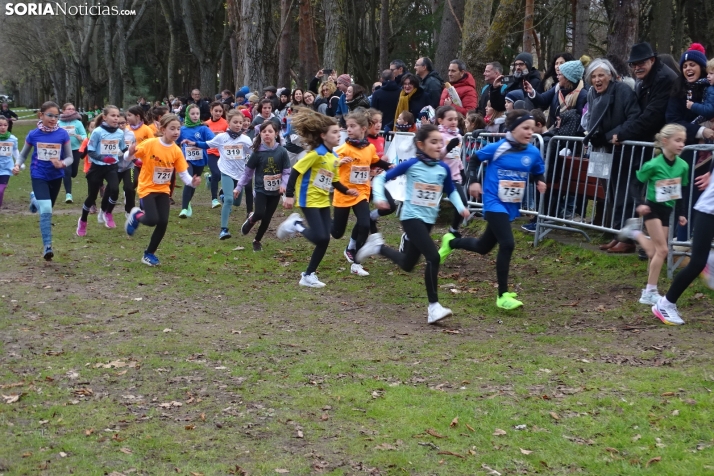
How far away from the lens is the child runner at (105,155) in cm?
1347

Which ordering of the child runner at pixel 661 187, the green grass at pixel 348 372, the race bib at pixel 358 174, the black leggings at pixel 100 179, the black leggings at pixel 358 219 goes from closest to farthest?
the green grass at pixel 348 372 → the child runner at pixel 661 187 → the race bib at pixel 358 174 → the black leggings at pixel 358 219 → the black leggings at pixel 100 179

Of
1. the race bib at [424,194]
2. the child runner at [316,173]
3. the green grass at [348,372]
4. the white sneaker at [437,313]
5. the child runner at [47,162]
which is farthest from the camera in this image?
the child runner at [47,162]

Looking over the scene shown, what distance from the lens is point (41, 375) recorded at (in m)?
6.68

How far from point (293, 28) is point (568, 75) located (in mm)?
31834

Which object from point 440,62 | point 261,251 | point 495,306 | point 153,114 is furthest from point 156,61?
point 495,306

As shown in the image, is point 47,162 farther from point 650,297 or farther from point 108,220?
point 650,297

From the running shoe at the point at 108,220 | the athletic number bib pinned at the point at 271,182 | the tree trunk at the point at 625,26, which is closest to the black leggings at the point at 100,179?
the running shoe at the point at 108,220

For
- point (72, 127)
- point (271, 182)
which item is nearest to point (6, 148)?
point (72, 127)

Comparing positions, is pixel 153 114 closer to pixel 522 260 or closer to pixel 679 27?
pixel 522 260

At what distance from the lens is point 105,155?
1352 centimetres

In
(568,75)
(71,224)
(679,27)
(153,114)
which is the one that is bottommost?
(71,224)

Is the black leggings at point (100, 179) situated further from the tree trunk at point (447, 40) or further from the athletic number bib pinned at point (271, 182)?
the tree trunk at point (447, 40)

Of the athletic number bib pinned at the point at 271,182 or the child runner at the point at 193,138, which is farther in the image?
the child runner at the point at 193,138

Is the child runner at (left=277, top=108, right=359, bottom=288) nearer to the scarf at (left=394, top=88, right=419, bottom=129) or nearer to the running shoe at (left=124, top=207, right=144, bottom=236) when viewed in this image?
the running shoe at (left=124, top=207, right=144, bottom=236)
